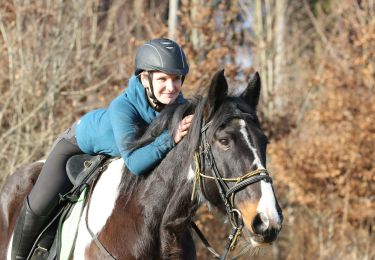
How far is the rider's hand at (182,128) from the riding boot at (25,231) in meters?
1.37

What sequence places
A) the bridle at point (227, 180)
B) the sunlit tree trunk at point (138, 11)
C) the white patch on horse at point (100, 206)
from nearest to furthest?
the bridle at point (227, 180), the white patch on horse at point (100, 206), the sunlit tree trunk at point (138, 11)

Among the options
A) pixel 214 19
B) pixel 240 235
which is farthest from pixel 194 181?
pixel 214 19

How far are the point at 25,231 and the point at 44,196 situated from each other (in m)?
0.32

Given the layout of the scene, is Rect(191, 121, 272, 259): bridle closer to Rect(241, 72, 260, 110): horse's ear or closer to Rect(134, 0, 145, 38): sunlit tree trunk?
Rect(241, 72, 260, 110): horse's ear

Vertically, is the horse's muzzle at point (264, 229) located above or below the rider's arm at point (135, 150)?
below

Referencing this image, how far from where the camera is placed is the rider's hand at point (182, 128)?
462cm

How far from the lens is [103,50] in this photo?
42.1 ft

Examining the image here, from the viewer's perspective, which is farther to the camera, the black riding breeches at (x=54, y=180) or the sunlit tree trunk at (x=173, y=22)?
the sunlit tree trunk at (x=173, y=22)

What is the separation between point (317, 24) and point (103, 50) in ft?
21.8

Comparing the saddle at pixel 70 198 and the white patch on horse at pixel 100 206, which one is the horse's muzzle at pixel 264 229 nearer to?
the white patch on horse at pixel 100 206

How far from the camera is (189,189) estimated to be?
15.0 feet

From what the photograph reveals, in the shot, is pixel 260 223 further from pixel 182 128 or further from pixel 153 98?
pixel 153 98

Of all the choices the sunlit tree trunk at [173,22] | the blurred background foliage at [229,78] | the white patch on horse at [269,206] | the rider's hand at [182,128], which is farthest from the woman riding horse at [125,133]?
the sunlit tree trunk at [173,22]

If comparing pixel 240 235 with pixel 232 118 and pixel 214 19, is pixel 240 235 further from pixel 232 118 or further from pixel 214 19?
pixel 214 19
